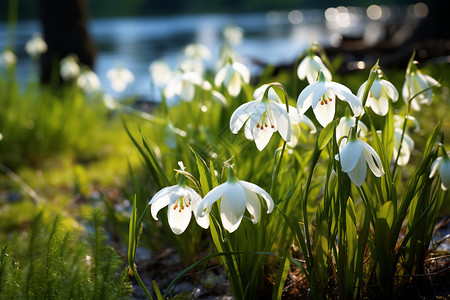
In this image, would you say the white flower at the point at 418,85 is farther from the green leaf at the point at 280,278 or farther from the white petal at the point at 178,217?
the white petal at the point at 178,217

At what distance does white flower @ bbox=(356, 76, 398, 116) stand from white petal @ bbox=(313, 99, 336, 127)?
13 cm

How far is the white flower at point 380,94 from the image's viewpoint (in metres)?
1.29

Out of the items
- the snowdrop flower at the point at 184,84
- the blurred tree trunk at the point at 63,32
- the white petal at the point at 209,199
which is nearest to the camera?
the white petal at the point at 209,199

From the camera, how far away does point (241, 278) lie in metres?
1.33

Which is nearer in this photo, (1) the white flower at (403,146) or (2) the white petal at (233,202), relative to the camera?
(2) the white petal at (233,202)

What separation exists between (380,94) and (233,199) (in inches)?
22.3

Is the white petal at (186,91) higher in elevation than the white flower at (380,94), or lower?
higher

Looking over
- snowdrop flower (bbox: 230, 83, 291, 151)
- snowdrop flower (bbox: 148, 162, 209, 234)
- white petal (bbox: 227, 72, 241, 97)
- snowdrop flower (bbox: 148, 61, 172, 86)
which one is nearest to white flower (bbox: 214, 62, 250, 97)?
white petal (bbox: 227, 72, 241, 97)

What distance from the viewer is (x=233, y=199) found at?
1.03 m

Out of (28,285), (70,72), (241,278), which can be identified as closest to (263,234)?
(241,278)

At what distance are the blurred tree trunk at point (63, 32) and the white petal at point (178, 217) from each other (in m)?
4.07

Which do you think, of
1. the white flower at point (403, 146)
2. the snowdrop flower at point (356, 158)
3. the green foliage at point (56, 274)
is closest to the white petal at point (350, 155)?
the snowdrop flower at point (356, 158)

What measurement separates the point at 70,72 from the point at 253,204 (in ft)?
9.89

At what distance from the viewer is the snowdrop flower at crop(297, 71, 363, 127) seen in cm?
111
